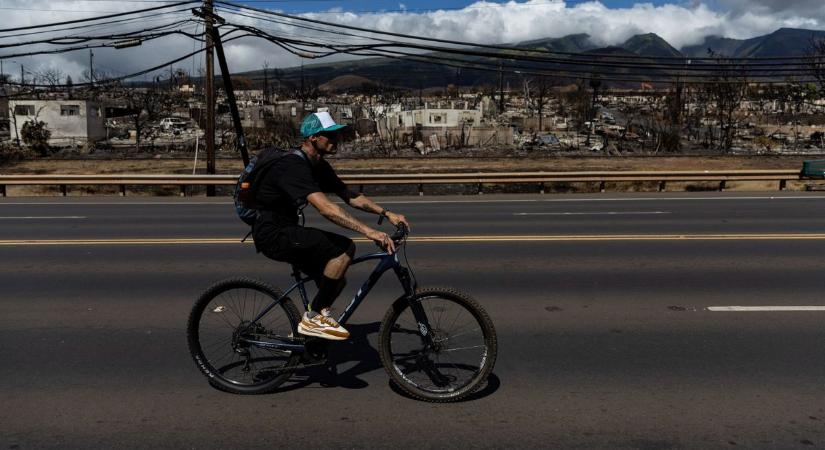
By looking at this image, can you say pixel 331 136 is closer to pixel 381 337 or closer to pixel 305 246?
pixel 305 246

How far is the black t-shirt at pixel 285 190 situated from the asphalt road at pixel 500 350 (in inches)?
44.6

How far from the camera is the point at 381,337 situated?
4.54 meters

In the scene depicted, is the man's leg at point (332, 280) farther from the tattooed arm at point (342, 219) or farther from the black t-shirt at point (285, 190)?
the black t-shirt at point (285, 190)

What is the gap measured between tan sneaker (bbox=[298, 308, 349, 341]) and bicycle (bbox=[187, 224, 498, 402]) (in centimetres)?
8

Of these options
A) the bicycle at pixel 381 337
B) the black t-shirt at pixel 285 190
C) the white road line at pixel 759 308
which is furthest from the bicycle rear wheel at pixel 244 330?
the white road line at pixel 759 308

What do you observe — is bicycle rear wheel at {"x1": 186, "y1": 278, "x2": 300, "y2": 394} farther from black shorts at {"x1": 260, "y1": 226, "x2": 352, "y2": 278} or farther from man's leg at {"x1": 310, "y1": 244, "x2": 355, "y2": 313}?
black shorts at {"x1": 260, "y1": 226, "x2": 352, "y2": 278}

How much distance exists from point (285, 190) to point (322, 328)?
908mm

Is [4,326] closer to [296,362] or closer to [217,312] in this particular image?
[217,312]

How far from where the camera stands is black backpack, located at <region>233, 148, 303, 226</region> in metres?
4.35

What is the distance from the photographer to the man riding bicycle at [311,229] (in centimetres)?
427

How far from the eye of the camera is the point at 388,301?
7.12 meters

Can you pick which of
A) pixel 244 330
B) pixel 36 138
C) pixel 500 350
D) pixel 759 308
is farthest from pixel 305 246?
pixel 36 138

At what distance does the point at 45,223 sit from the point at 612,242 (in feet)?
34.4

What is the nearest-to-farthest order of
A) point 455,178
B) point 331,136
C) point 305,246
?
point 305,246 → point 331,136 → point 455,178
